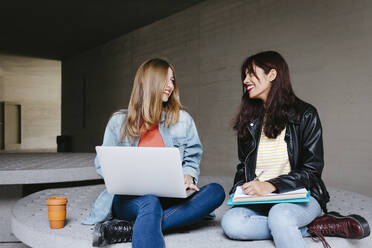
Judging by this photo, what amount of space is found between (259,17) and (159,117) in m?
4.45

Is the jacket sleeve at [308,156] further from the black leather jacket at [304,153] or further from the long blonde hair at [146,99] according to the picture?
the long blonde hair at [146,99]

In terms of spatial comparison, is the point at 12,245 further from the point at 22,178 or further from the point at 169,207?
the point at 169,207

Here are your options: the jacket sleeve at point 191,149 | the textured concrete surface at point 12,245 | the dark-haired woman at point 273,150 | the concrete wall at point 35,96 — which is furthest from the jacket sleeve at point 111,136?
the concrete wall at point 35,96

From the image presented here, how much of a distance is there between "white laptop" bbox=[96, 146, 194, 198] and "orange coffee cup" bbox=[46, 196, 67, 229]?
26 centimetres

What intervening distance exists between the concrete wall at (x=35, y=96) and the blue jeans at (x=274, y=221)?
1365cm

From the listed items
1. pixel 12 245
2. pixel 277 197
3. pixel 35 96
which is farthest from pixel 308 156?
pixel 35 96

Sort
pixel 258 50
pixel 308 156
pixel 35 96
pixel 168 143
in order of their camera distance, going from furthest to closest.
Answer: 1. pixel 35 96
2. pixel 258 50
3. pixel 168 143
4. pixel 308 156

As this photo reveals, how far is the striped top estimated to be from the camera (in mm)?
1978

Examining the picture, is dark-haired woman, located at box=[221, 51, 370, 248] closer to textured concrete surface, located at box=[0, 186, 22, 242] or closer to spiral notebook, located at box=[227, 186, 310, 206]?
spiral notebook, located at box=[227, 186, 310, 206]

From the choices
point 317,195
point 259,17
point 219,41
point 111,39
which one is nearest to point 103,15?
point 111,39

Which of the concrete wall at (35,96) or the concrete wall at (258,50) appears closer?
the concrete wall at (258,50)

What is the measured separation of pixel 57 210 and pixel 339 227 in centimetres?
138

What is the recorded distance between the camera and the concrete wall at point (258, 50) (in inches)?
182

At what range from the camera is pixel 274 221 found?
5.42 feet
